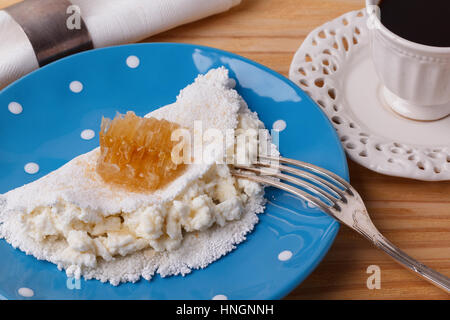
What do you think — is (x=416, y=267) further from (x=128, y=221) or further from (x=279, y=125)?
(x=128, y=221)

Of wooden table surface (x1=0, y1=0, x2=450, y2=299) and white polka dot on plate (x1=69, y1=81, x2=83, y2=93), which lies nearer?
wooden table surface (x1=0, y1=0, x2=450, y2=299)

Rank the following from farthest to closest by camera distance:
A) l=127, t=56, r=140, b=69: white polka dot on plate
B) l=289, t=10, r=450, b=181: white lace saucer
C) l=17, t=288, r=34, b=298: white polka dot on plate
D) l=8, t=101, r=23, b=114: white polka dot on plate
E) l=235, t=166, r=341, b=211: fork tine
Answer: l=127, t=56, r=140, b=69: white polka dot on plate < l=8, t=101, r=23, b=114: white polka dot on plate < l=289, t=10, r=450, b=181: white lace saucer < l=235, t=166, r=341, b=211: fork tine < l=17, t=288, r=34, b=298: white polka dot on plate

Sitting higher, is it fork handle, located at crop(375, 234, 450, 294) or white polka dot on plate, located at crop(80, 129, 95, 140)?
white polka dot on plate, located at crop(80, 129, 95, 140)

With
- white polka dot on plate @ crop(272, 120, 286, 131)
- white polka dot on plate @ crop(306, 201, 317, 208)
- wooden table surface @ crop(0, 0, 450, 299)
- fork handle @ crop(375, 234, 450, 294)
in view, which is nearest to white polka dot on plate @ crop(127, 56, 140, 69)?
wooden table surface @ crop(0, 0, 450, 299)

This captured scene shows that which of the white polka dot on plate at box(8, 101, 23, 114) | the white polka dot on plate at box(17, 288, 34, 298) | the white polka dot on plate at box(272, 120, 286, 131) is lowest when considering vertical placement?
the white polka dot on plate at box(17, 288, 34, 298)

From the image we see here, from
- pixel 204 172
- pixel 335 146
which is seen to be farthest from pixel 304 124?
pixel 204 172

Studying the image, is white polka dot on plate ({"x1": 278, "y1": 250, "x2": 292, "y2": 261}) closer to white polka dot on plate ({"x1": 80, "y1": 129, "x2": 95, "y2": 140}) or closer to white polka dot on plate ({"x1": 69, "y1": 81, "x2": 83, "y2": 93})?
white polka dot on plate ({"x1": 80, "y1": 129, "x2": 95, "y2": 140})
